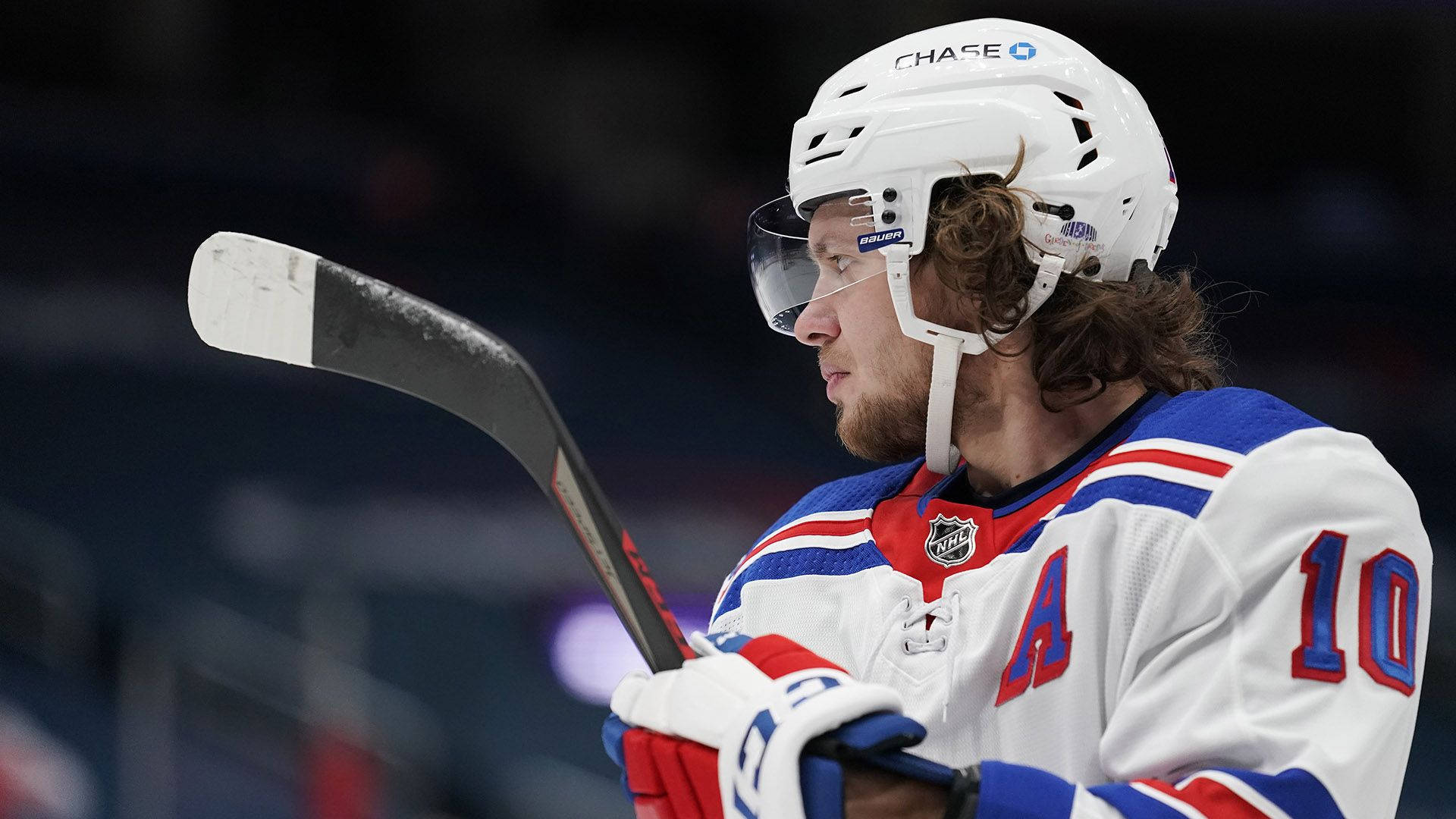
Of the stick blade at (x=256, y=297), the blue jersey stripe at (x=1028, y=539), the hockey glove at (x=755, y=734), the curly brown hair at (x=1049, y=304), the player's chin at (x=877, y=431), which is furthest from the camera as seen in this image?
the player's chin at (x=877, y=431)

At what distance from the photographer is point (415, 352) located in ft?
4.13

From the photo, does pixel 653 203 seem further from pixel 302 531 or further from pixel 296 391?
pixel 302 531

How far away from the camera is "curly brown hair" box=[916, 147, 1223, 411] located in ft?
5.03

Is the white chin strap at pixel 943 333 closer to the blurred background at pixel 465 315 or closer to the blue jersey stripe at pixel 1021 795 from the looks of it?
the blue jersey stripe at pixel 1021 795

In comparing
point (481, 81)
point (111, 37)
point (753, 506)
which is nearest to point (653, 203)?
point (481, 81)

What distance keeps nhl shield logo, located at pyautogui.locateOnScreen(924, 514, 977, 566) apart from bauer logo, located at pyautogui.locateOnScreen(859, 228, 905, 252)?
31 centimetres

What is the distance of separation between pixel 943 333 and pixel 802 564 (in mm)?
319

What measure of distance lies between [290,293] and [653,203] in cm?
550

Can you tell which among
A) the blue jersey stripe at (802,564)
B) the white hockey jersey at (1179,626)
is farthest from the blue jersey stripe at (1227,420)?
the blue jersey stripe at (802,564)

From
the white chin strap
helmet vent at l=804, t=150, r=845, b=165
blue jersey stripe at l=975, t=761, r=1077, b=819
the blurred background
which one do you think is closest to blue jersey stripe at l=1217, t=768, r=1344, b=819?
blue jersey stripe at l=975, t=761, r=1077, b=819

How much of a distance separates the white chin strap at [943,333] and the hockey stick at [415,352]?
0.49 m

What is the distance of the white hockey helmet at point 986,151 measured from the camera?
1.54 m

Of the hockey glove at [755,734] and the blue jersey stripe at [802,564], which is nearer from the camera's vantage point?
the hockey glove at [755,734]

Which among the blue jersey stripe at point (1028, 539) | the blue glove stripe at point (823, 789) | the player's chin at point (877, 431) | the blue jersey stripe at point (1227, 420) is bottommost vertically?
the blue glove stripe at point (823, 789)
